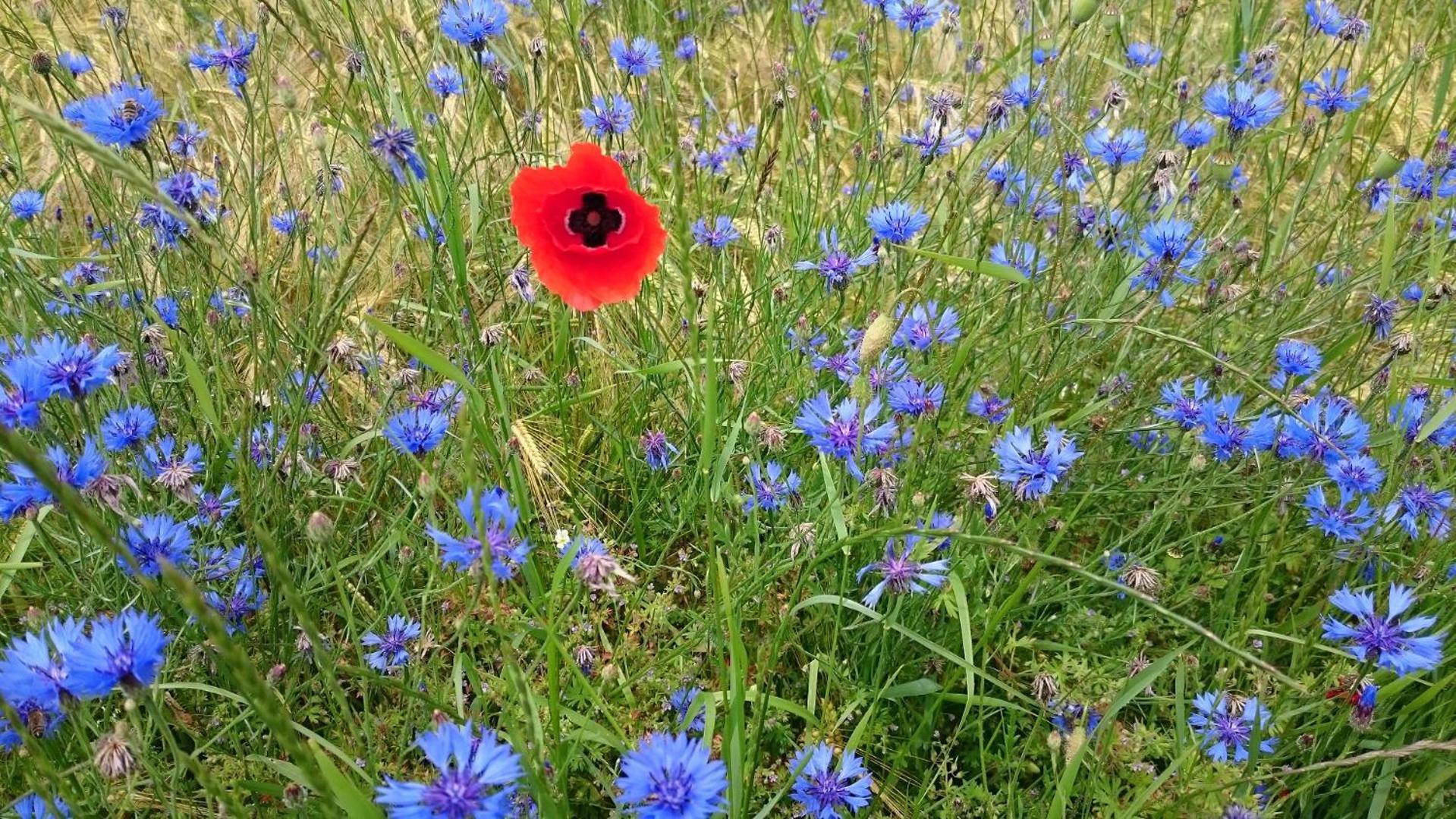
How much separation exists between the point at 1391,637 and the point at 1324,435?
40cm

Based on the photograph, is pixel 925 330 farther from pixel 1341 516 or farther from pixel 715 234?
pixel 1341 516

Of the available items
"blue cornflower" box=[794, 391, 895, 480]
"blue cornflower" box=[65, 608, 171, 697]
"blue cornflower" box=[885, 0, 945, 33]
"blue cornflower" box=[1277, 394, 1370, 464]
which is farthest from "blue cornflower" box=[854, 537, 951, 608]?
"blue cornflower" box=[885, 0, 945, 33]

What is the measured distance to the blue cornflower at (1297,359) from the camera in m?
2.04

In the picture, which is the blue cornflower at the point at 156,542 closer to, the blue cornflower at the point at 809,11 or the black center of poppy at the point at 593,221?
the black center of poppy at the point at 593,221

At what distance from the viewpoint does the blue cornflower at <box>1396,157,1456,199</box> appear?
2.54 meters

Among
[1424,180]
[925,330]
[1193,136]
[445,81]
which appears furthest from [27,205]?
[1424,180]

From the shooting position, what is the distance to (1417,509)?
1766 millimetres

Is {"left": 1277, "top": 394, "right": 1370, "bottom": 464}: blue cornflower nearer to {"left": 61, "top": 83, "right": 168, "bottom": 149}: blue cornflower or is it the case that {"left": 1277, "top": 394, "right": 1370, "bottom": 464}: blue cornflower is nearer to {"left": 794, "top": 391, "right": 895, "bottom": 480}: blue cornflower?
{"left": 794, "top": 391, "right": 895, "bottom": 480}: blue cornflower

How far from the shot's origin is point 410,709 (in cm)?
141

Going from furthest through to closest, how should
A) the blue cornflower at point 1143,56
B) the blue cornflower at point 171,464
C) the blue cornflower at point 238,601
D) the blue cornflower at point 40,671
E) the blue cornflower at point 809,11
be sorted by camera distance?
the blue cornflower at point 809,11, the blue cornflower at point 1143,56, the blue cornflower at point 238,601, the blue cornflower at point 171,464, the blue cornflower at point 40,671

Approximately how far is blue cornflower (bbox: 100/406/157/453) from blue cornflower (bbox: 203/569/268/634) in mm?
275

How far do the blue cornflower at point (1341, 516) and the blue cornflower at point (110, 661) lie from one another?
1793 mm

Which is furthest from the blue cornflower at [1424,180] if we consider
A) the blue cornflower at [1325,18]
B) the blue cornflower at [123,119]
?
the blue cornflower at [123,119]

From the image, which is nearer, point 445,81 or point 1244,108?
point 1244,108
